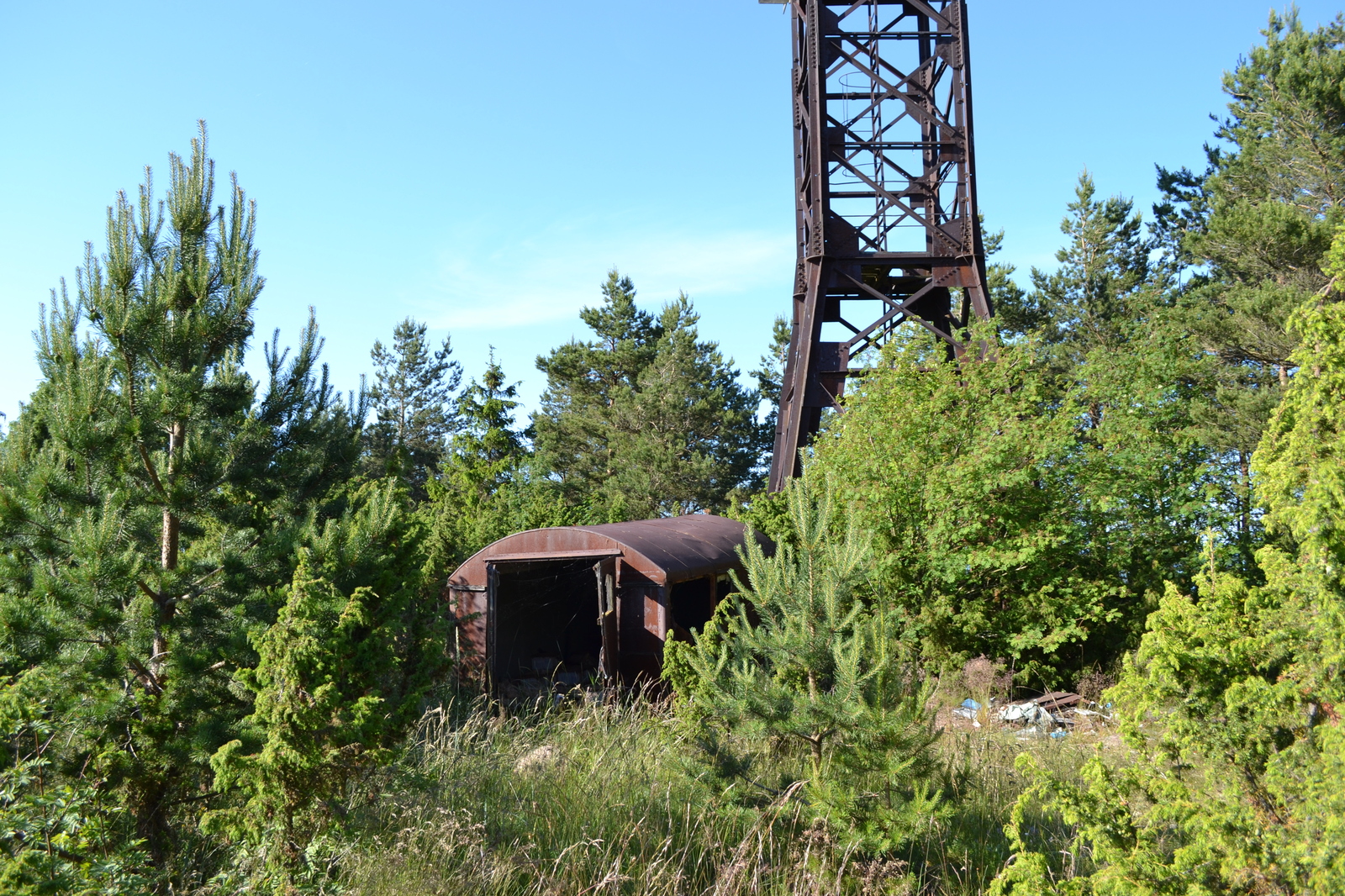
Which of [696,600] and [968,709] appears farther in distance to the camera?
[696,600]

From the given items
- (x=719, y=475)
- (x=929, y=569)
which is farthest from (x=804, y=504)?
(x=719, y=475)

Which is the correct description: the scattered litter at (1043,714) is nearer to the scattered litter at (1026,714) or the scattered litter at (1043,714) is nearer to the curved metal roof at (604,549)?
the scattered litter at (1026,714)

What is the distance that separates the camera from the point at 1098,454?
1158 centimetres

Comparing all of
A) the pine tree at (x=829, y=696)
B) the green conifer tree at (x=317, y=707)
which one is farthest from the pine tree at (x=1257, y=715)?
the green conifer tree at (x=317, y=707)

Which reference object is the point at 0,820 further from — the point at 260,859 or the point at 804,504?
the point at 804,504

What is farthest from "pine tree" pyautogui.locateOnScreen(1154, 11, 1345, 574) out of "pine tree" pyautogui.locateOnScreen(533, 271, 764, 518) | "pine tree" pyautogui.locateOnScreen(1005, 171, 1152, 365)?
"pine tree" pyautogui.locateOnScreen(533, 271, 764, 518)

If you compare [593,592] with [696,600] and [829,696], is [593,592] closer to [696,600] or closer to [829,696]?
[696,600]

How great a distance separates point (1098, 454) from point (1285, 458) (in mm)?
8931

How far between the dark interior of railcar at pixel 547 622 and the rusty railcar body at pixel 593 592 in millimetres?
25

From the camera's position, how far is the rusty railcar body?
37.4ft

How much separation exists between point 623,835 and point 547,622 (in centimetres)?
1025

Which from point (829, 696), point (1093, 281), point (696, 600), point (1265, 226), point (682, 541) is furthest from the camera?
point (1093, 281)

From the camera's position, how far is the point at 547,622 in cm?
1517

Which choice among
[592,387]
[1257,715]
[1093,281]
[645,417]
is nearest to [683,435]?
[645,417]
